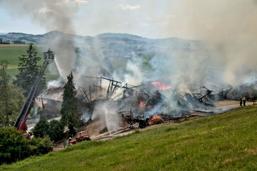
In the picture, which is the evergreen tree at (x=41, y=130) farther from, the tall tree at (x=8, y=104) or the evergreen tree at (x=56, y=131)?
the tall tree at (x=8, y=104)

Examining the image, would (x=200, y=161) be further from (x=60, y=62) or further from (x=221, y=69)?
(x=60, y=62)

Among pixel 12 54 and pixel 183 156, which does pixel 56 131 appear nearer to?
pixel 183 156

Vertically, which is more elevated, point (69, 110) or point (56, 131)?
point (69, 110)

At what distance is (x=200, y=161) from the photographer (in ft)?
49.0

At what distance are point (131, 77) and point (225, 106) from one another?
61.4ft

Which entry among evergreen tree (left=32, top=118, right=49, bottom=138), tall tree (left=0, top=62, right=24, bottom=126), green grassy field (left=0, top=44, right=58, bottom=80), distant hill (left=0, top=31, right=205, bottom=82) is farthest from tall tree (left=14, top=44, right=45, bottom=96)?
green grassy field (left=0, top=44, right=58, bottom=80)

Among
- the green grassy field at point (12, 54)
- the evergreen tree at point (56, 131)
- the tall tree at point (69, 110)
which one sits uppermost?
the green grassy field at point (12, 54)

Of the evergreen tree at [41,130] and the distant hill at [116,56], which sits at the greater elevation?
the distant hill at [116,56]

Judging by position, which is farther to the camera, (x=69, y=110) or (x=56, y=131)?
(x=69, y=110)

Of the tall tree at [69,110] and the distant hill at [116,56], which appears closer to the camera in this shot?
the tall tree at [69,110]

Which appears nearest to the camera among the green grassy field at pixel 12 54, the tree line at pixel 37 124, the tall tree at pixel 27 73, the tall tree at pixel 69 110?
the tree line at pixel 37 124

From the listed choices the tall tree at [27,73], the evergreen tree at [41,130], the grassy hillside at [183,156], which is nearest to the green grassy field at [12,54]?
the tall tree at [27,73]

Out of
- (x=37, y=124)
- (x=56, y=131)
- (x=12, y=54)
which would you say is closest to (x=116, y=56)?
(x=37, y=124)

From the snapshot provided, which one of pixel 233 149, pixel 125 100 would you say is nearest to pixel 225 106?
pixel 125 100
